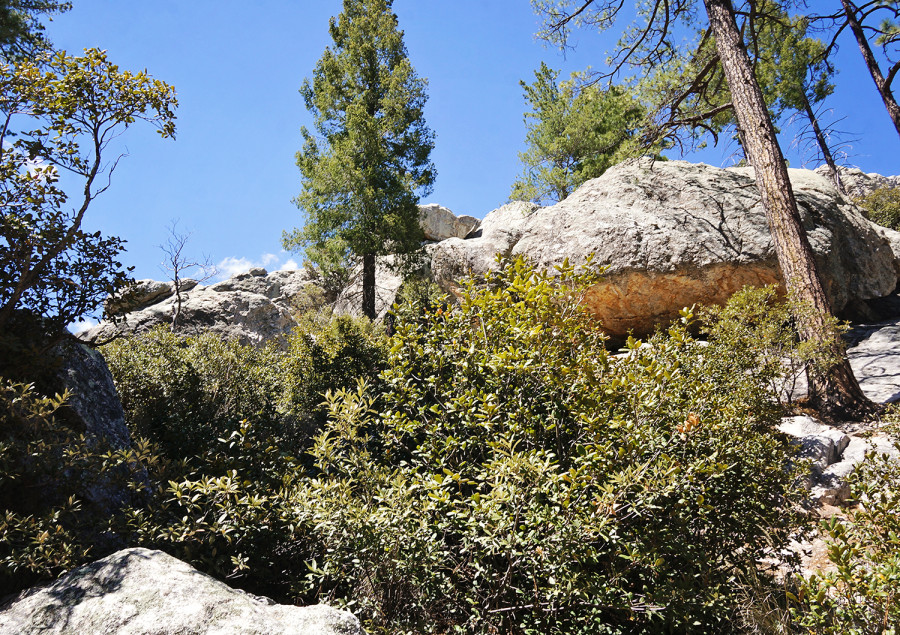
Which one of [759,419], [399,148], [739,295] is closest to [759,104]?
[739,295]

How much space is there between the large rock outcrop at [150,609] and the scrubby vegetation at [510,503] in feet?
1.06

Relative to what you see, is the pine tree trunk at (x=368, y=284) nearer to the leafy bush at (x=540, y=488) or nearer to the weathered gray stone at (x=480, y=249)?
the weathered gray stone at (x=480, y=249)

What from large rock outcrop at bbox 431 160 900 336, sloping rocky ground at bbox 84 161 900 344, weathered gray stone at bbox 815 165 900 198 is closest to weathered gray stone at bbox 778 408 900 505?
sloping rocky ground at bbox 84 161 900 344

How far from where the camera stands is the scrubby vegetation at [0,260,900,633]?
8.09 ft

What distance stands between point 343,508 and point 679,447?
77.8 inches

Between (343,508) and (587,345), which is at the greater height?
(587,345)

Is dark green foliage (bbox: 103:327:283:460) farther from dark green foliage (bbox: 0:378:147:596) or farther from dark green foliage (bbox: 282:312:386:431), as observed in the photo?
dark green foliage (bbox: 0:378:147:596)

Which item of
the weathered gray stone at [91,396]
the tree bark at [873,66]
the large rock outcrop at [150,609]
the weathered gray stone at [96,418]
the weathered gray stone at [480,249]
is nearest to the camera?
the large rock outcrop at [150,609]

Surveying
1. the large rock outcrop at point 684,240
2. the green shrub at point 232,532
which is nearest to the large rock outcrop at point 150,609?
the green shrub at point 232,532

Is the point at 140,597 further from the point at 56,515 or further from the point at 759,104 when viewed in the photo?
the point at 759,104

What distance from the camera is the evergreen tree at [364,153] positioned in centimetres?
1383

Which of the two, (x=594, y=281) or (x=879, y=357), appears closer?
(x=594, y=281)

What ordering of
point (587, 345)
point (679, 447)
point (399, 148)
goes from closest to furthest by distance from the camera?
point (679, 447) < point (587, 345) < point (399, 148)

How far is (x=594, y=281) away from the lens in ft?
12.4
